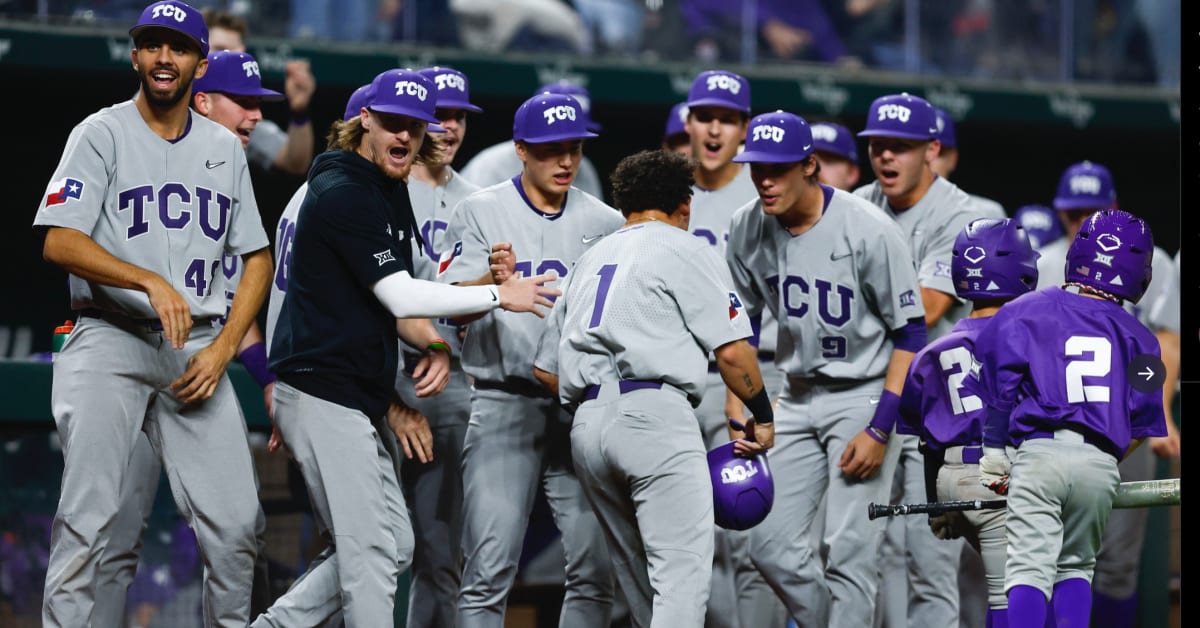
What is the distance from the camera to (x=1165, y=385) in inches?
258

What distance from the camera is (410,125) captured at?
4.53m

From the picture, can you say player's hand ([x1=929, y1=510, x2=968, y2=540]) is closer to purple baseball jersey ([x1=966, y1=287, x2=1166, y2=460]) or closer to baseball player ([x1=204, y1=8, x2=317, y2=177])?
purple baseball jersey ([x1=966, y1=287, x2=1166, y2=460])

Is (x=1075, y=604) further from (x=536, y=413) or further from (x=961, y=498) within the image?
(x=536, y=413)

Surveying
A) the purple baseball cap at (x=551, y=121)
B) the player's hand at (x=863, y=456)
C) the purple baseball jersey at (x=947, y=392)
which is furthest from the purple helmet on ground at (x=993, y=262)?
the purple baseball cap at (x=551, y=121)

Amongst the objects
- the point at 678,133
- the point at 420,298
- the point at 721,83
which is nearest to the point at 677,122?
the point at 678,133

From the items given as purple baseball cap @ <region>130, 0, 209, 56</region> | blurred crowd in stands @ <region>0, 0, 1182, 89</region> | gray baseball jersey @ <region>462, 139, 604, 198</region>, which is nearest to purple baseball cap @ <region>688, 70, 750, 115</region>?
gray baseball jersey @ <region>462, 139, 604, 198</region>

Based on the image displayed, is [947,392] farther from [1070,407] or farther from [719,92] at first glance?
[719,92]

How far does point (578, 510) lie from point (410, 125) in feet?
4.61

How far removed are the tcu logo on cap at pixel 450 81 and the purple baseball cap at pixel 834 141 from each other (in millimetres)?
1694

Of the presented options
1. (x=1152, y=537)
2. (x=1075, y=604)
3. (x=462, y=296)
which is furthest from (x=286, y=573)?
(x=1152, y=537)

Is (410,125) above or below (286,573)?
above

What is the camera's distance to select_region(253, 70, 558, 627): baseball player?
4297 millimetres

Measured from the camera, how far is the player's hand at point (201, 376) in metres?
4.29

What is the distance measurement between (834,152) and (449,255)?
2.16m
